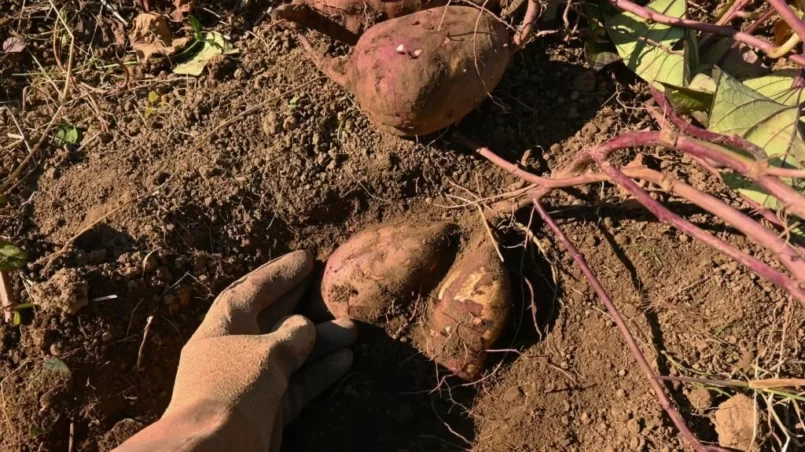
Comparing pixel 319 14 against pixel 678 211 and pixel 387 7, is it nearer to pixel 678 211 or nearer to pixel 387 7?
pixel 387 7

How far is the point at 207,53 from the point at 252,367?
94 cm

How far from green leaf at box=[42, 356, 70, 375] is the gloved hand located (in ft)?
0.86

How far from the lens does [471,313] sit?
1582 millimetres

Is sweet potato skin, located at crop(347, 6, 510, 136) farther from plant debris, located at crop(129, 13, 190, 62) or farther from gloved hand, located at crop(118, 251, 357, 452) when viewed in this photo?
plant debris, located at crop(129, 13, 190, 62)

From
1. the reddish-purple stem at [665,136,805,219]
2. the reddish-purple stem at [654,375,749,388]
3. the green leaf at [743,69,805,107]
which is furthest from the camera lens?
the green leaf at [743,69,805,107]

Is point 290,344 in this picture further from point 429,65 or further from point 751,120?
point 751,120

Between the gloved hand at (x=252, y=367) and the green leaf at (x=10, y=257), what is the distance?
44 cm

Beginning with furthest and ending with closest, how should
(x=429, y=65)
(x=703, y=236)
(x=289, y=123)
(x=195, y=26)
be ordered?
1. (x=195, y=26)
2. (x=289, y=123)
3. (x=429, y=65)
4. (x=703, y=236)

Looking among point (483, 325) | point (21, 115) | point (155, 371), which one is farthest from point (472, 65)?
point (21, 115)

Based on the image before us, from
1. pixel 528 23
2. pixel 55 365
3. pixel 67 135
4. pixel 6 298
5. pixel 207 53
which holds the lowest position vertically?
pixel 55 365

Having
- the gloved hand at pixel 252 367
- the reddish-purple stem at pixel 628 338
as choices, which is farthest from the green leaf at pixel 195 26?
the reddish-purple stem at pixel 628 338

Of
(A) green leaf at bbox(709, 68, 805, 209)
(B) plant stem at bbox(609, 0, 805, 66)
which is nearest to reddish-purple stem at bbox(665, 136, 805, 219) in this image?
(A) green leaf at bbox(709, 68, 805, 209)

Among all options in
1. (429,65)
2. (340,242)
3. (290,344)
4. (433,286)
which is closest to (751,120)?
(429,65)

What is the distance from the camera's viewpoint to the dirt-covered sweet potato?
162 cm
